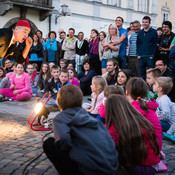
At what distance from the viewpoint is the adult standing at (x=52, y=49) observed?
10773mm

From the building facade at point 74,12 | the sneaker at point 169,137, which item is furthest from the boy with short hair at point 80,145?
the building facade at point 74,12

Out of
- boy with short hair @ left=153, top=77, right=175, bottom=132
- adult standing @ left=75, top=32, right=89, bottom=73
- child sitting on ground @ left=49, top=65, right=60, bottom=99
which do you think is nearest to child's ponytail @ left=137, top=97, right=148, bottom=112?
boy with short hair @ left=153, top=77, right=175, bottom=132

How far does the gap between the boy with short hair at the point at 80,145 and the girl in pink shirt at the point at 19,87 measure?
5.98 metres

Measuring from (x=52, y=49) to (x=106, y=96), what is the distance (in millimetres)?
6878

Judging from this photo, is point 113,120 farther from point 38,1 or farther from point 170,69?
point 38,1

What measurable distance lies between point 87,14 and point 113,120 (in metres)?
18.4

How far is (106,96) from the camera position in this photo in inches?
168

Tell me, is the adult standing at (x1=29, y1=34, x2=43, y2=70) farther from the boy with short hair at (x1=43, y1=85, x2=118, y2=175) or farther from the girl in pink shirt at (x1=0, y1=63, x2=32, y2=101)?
the boy with short hair at (x1=43, y1=85, x2=118, y2=175)

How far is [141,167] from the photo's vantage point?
2973mm

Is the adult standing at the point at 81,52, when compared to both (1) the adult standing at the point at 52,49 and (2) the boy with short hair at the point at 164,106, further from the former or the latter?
(2) the boy with short hair at the point at 164,106

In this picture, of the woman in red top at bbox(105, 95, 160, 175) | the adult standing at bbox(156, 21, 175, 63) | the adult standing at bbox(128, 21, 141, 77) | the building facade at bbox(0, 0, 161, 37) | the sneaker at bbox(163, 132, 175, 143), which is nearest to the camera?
the woman in red top at bbox(105, 95, 160, 175)

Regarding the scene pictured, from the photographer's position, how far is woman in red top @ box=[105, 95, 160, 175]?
2.88 metres

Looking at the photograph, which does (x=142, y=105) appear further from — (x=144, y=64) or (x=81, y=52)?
(x=81, y=52)

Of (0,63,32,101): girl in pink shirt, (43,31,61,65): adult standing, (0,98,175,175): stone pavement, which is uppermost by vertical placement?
(43,31,61,65): adult standing
